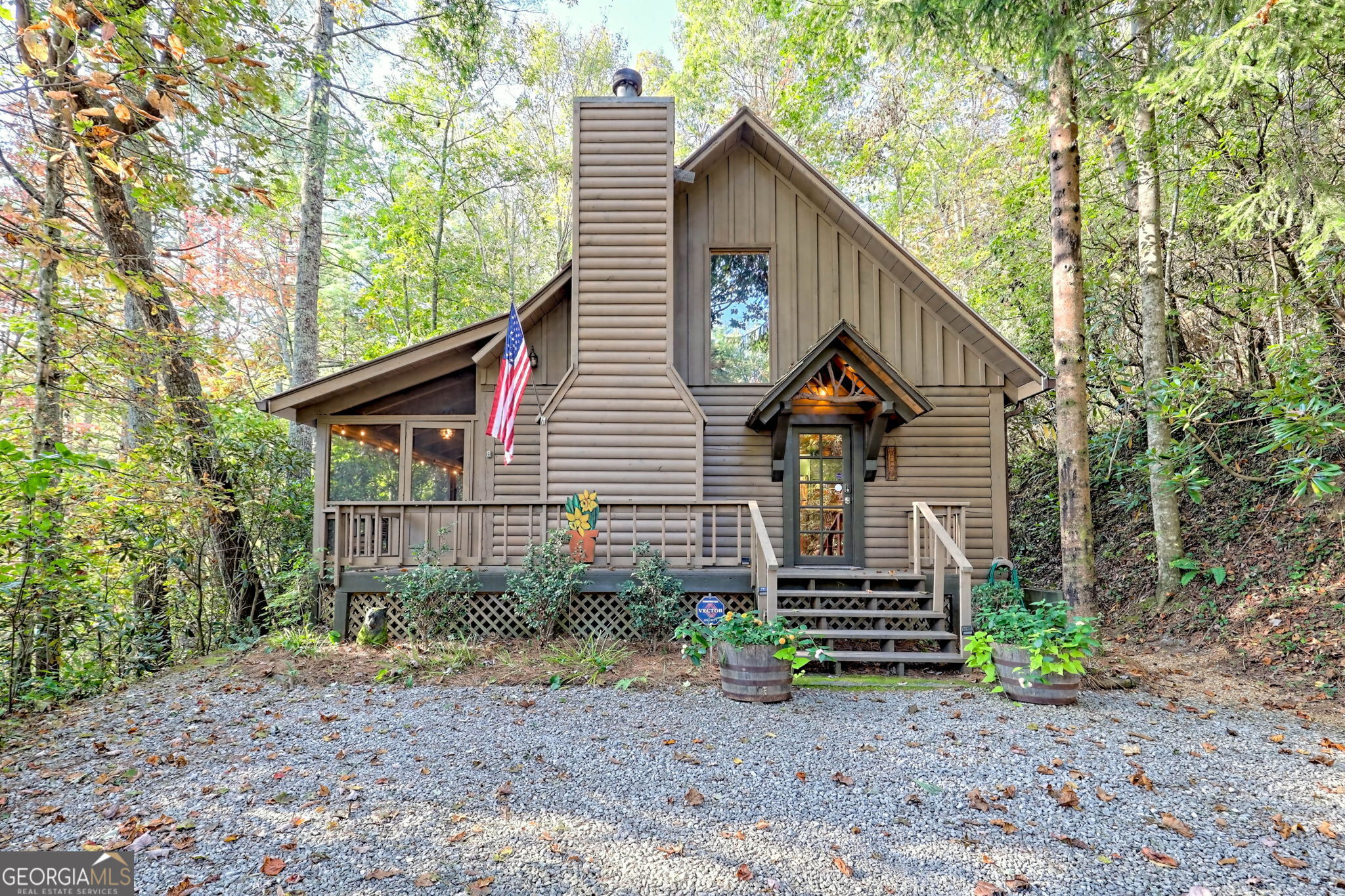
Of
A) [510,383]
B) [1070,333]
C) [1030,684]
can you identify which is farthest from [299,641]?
[1070,333]

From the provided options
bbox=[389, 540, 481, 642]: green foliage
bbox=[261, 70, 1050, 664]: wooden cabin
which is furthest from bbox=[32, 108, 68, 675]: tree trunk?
bbox=[389, 540, 481, 642]: green foliage

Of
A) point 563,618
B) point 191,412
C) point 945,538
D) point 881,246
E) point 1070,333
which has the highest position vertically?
point 881,246

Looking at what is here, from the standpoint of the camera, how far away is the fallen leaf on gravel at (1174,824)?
3.00 meters

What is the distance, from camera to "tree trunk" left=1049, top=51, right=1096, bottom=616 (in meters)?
5.64

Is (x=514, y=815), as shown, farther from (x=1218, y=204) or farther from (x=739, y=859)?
(x=1218, y=204)

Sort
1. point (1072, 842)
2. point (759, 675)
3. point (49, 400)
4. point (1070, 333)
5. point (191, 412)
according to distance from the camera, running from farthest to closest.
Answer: point (191, 412), point (1070, 333), point (49, 400), point (759, 675), point (1072, 842)

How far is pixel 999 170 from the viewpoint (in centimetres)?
1206

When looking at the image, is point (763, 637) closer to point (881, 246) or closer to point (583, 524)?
point (583, 524)

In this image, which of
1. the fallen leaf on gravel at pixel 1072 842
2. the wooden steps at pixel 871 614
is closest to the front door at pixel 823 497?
the wooden steps at pixel 871 614

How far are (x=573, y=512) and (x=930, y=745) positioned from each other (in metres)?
4.41

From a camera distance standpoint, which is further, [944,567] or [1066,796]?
[944,567]

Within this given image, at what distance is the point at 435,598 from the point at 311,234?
8.00 m

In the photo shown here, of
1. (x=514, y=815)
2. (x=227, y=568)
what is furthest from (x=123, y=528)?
(x=514, y=815)

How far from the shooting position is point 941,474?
852cm
